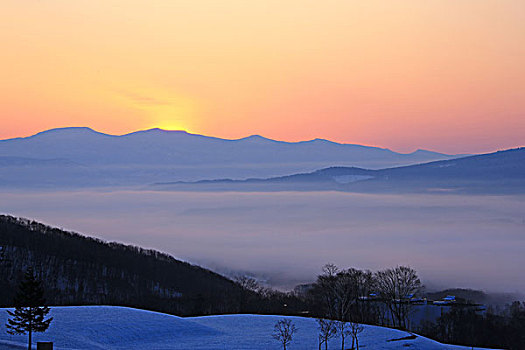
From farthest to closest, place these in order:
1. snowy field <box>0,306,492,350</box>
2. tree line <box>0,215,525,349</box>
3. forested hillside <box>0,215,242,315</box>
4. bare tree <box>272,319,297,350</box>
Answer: forested hillside <box>0,215,242,315</box> → tree line <box>0,215,525,349</box> → bare tree <box>272,319,297,350</box> → snowy field <box>0,306,492,350</box>

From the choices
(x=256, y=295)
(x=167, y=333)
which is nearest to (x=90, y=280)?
(x=256, y=295)

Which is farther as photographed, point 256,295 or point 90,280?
point 90,280

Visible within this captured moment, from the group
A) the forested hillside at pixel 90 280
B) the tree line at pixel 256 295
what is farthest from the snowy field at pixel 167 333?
the forested hillside at pixel 90 280


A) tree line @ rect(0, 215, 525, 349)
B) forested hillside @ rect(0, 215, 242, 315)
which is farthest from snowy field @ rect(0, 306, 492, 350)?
forested hillside @ rect(0, 215, 242, 315)

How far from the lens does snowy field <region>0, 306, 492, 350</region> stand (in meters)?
63.6

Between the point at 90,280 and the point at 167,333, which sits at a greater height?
the point at 90,280

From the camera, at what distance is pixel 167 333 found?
2778 inches

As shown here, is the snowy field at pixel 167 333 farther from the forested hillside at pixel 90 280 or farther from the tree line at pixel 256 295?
the forested hillside at pixel 90 280

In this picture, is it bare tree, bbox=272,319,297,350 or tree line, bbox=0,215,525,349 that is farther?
tree line, bbox=0,215,525,349

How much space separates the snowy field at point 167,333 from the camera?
6359 centimetres

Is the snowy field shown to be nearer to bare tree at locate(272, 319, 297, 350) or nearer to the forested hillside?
bare tree at locate(272, 319, 297, 350)

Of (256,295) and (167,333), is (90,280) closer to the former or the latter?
(256,295)

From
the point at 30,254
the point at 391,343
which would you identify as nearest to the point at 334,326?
the point at 391,343

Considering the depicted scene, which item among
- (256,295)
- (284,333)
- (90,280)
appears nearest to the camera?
(284,333)
